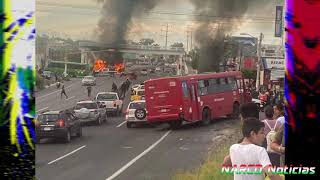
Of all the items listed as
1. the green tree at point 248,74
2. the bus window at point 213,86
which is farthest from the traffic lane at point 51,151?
the green tree at point 248,74

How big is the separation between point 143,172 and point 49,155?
92cm

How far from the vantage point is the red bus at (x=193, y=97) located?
4641mm

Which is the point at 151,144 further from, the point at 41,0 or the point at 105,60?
the point at 41,0

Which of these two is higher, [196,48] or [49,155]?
[196,48]

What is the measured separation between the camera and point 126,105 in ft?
15.4

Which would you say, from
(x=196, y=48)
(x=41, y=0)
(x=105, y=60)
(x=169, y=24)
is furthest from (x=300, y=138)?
(x=41, y=0)

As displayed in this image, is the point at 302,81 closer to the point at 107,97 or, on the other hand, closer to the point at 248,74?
the point at 248,74

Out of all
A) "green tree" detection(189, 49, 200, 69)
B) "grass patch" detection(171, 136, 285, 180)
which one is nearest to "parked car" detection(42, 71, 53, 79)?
"green tree" detection(189, 49, 200, 69)

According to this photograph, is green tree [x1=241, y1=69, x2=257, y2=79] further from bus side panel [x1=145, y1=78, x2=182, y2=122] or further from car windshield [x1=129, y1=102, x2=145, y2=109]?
car windshield [x1=129, y1=102, x2=145, y2=109]

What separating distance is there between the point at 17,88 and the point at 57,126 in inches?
21.6

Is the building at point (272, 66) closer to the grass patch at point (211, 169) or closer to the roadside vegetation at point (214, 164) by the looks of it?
the roadside vegetation at point (214, 164)

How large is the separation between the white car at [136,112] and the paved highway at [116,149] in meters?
0.08

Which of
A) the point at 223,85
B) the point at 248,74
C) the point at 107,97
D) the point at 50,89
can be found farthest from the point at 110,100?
the point at 248,74

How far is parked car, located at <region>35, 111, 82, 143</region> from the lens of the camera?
14.8ft
